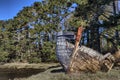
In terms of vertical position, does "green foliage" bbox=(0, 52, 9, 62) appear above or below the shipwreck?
below

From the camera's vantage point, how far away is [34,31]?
164 ft

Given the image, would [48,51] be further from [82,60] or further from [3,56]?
[82,60]

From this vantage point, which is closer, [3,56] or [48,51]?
[48,51]

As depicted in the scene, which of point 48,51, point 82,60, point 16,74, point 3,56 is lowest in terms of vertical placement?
point 16,74

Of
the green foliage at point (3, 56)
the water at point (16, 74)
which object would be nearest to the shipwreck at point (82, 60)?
the water at point (16, 74)

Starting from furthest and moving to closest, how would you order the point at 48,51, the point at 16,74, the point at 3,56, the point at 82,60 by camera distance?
the point at 3,56, the point at 48,51, the point at 16,74, the point at 82,60

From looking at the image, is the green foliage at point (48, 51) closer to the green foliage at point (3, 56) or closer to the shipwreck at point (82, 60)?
the green foliage at point (3, 56)

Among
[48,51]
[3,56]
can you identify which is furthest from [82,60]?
[3,56]

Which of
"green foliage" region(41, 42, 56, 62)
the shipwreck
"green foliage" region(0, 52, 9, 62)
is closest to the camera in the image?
the shipwreck

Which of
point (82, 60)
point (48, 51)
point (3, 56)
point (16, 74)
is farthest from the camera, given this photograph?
point (3, 56)

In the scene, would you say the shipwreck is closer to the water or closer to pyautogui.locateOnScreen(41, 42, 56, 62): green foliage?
the water

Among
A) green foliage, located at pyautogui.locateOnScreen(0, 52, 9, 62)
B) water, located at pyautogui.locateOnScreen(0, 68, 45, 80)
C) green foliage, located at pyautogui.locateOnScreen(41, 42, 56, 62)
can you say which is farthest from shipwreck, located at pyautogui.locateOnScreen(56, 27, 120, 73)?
green foliage, located at pyautogui.locateOnScreen(0, 52, 9, 62)

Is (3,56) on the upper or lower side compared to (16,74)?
upper

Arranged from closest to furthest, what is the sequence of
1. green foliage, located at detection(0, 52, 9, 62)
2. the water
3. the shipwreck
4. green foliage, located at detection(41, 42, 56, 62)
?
the shipwreck → the water → green foliage, located at detection(41, 42, 56, 62) → green foliage, located at detection(0, 52, 9, 62)
